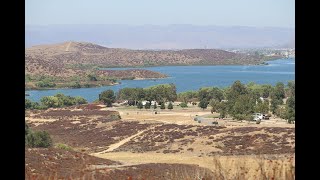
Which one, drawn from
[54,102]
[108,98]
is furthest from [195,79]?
[54,102]

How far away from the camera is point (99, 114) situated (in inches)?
1909

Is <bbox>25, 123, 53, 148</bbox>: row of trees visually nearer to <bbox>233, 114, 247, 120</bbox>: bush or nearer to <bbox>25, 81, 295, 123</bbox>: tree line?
<bbox>233, 114, 247, 120</bbox>: bush

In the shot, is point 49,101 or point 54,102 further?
point 54,102

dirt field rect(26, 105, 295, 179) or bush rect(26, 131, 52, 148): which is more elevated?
bush rect(26, 131, 52, 148)

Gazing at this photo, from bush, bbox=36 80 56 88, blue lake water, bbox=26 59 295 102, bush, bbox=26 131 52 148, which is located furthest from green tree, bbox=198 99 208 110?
bush, bbox=36 80 56 88

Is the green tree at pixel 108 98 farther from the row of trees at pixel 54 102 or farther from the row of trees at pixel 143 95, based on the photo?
Result: the row of trees at pixel 54 102

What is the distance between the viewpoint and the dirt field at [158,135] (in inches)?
923

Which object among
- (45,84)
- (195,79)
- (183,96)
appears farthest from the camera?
Answer: (195,79)

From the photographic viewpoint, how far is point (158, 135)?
1340 inches

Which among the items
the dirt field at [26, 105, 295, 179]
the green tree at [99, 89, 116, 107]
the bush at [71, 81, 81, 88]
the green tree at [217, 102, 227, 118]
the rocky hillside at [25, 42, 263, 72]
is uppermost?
the rocky hillside at [25, 42, 263, 72]

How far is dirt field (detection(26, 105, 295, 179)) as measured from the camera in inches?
923

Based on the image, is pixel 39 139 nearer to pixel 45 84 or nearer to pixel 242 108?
pixel 242 108

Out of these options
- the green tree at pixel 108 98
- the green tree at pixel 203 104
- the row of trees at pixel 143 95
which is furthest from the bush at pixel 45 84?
the green tree at pixel 203 104
